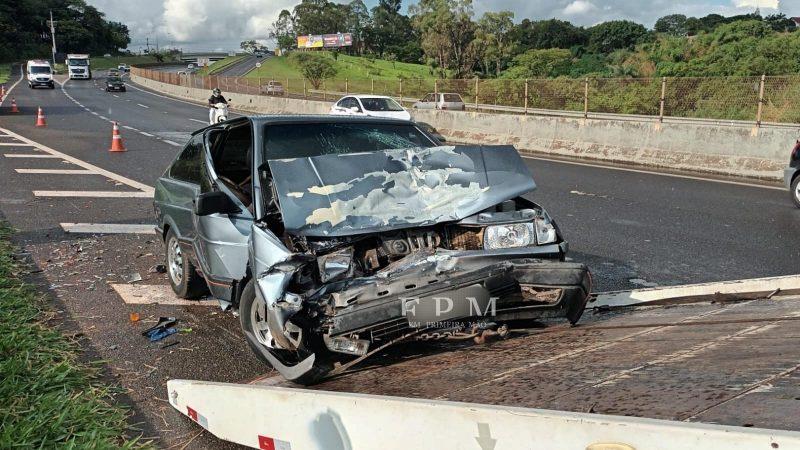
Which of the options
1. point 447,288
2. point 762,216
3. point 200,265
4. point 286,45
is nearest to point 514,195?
point 447,288

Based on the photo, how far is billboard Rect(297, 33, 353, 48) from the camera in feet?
420

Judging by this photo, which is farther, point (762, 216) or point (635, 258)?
point (762, 216)

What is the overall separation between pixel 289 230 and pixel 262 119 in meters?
1.60

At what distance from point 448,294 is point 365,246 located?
0.80 meters

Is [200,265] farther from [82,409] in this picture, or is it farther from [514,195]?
[514,195]

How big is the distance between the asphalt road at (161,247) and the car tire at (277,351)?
239 millimetres

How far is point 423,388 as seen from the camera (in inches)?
129

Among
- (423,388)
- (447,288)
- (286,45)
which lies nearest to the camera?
(423,388)

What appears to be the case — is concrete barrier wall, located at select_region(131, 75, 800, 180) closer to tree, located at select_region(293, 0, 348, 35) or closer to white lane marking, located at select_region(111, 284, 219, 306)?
white lane marking, located at select_region(111, 284, 219, 306)

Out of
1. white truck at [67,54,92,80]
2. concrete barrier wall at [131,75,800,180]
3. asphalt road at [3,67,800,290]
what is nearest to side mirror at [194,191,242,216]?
asphalt road at [3,67,800,290]

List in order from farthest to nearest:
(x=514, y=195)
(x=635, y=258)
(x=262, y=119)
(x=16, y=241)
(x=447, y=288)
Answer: (x=16, y=241)
(x=635, y=258)
(x=262, y=119)
(x=514, y=195)
(x=447, y=288)

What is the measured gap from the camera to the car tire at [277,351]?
371 centimetres

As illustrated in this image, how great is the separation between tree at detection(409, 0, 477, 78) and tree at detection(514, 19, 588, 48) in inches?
1094

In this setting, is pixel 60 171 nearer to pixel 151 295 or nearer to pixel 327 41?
pixel 151 295
